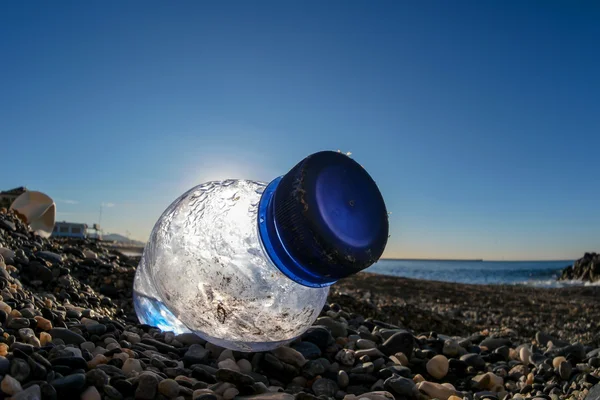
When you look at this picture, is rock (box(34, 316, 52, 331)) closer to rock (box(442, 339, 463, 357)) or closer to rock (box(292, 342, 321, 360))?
rock (box(292, 342, 321, 360))

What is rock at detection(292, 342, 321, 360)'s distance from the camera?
2719mm

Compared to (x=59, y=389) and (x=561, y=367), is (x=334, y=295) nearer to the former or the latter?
(x=561, y=367)

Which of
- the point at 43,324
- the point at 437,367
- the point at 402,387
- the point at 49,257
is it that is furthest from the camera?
the point at 49,257

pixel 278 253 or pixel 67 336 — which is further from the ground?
pixel 278 253

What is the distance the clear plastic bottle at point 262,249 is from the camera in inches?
74.6

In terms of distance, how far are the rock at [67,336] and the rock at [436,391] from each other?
5.70 feet

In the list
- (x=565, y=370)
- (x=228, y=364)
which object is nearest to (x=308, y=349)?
(x=228, y=364)

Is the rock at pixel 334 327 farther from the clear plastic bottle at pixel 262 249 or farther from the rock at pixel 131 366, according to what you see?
the rock at pixel 131 366

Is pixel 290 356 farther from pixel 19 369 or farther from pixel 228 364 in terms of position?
pixel 19 369

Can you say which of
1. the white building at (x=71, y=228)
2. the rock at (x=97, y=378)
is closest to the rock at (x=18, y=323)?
the rock at (x=97, y=378)

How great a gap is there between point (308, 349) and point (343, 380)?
322 millimetres

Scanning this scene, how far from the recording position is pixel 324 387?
2377mm

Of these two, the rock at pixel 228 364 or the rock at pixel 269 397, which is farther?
the rock at pixel 228 364

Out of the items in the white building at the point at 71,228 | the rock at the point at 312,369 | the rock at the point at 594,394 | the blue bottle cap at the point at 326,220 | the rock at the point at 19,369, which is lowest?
the white building at the point at 71,228
